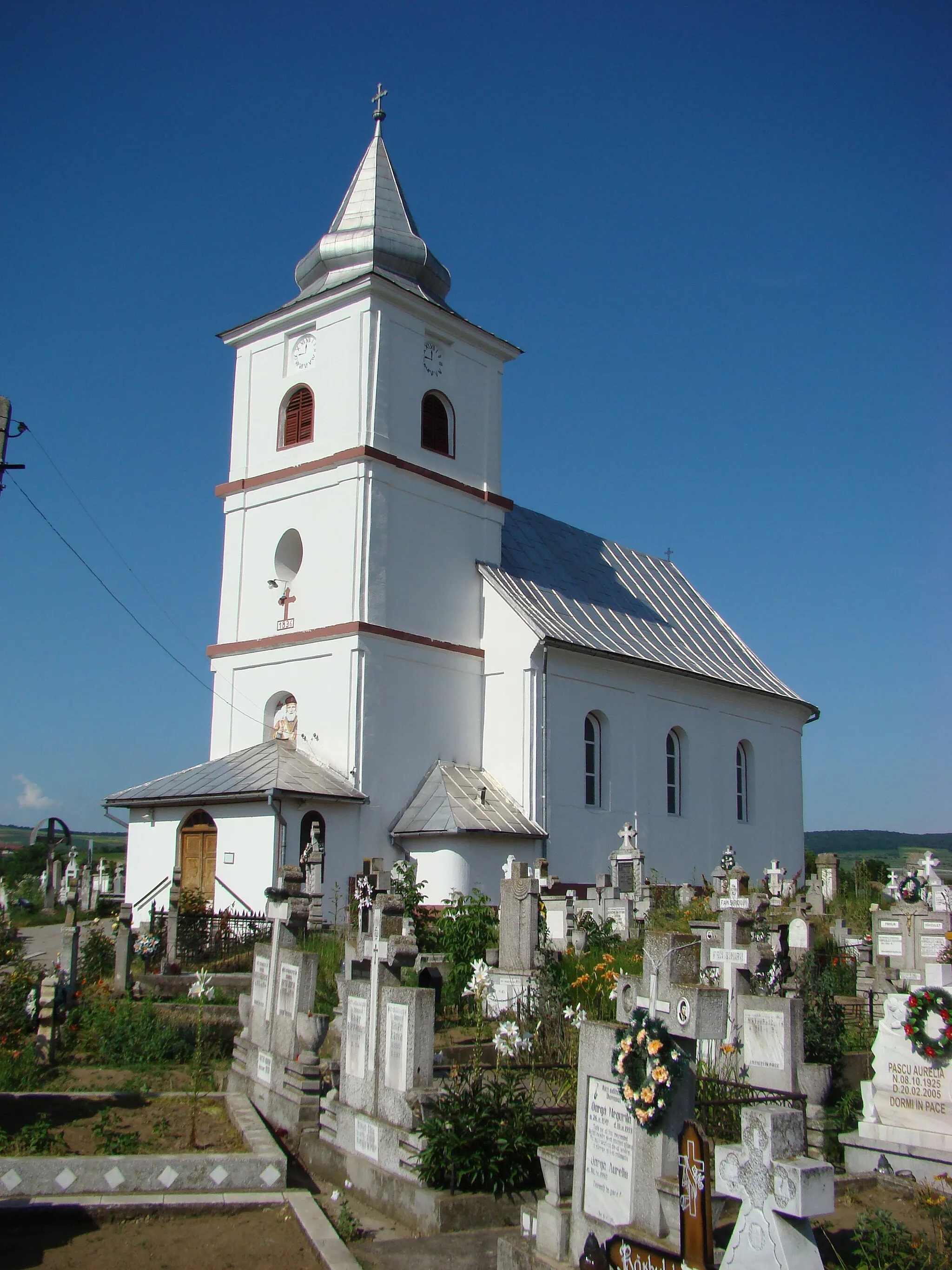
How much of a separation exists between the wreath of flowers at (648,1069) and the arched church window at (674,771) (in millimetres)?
22591

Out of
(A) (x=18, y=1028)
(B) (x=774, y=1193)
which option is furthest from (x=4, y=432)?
(B) (x=774, y=1193)

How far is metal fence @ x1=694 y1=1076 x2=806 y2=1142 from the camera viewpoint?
Result: 7.30 m

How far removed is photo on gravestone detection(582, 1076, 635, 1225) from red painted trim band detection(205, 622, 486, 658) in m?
16.7

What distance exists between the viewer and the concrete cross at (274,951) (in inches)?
427

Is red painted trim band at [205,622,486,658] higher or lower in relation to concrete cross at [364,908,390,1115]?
higher

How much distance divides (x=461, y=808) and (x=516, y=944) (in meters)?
9.85

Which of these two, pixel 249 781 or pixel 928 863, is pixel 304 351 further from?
pixel 928 863

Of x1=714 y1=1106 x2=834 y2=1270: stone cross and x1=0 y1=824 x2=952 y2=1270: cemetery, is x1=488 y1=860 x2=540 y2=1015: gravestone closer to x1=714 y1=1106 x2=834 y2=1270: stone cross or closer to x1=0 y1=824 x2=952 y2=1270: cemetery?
x1=0 y1=824 x2=952 y2=1270: cemetery

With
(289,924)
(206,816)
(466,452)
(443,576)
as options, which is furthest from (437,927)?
(466,452)

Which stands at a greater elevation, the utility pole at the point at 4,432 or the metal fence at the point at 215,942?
the utility pole at the point at 4,432

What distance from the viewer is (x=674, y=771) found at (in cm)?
2870

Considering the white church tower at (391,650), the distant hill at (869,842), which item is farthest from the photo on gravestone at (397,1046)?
the distant hill at (869,842)

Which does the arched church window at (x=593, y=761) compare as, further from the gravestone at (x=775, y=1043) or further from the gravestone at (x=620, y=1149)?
the gravestone at (x=620, y=1149)

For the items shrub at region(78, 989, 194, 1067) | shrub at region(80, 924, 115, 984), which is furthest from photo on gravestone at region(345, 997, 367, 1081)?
shrub at region(80, 924, 115, 984)
